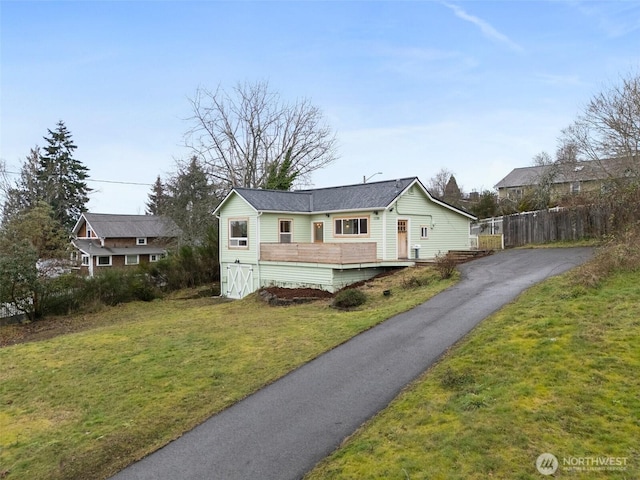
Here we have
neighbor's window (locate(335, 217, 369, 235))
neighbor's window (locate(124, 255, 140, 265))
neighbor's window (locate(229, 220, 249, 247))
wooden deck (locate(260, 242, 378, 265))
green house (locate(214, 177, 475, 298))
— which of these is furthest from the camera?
neighbor's window (locate(124, 255, 140, 265))

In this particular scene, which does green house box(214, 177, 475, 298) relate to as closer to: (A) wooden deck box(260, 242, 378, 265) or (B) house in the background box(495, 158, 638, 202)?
(A) wooden deck box(260, 242, 378, 265)

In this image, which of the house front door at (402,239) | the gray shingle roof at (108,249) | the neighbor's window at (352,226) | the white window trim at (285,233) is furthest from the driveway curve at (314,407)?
the gray shingle roof at (108,249)

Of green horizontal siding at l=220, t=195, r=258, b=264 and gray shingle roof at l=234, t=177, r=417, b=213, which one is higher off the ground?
gray shingle roof at l=234, t=177, r=417, b=213

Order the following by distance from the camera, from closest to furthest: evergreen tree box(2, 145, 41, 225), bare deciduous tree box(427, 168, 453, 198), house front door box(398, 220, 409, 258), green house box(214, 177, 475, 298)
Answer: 1. green house box(214, 177, 475, 298)
2. house front door box(398, 220, 409, 258)
3. evergreen tree box(2, 145, 41, 225)
4. bare deciduous tree box(427, 168, 453, 198)

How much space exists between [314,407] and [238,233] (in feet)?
63.0

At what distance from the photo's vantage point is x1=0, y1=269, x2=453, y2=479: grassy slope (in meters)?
6.57

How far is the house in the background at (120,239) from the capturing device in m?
42.9

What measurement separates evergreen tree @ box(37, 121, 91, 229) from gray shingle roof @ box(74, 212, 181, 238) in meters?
5.21

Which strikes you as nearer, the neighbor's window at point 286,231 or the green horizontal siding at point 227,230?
the green horizontal siding at point 227,230

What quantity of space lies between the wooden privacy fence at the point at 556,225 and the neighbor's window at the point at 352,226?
10409 mm

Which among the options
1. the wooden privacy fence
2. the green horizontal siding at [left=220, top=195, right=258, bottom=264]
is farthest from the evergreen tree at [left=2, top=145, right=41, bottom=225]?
the wooden privacy fence

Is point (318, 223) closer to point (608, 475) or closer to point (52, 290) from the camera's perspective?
point (52, 290)

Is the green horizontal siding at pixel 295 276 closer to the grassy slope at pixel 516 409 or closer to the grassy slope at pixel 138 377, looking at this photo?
the grassy slope at pixel 138 377

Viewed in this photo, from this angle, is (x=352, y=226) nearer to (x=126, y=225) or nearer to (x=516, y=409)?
(x=516, y=409)
